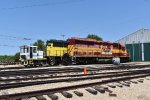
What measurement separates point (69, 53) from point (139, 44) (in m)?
31.5

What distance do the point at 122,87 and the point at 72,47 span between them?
29.7 m

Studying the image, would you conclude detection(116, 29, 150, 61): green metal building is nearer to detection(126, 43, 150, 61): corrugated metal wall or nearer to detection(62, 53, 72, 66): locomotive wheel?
detection(126, 43, 150, 61): corrugated metal wall

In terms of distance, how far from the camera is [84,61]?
4447 centimetres

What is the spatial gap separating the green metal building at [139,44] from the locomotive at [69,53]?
2173 centimetres

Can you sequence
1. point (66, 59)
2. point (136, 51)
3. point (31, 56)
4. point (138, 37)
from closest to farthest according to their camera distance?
point (31, 56) → point (66, 59) → point (136, 51) → point (138, 37)

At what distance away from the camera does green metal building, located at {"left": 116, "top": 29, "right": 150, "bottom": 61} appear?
6988 centimetres

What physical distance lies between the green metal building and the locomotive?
71.3 ft

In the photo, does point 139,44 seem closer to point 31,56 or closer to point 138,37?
point 138,37

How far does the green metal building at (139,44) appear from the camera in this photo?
6988cm

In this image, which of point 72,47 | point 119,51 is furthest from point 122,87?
point 119,51

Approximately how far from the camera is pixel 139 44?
71.0 metres

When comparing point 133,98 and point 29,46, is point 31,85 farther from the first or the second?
point 29,46

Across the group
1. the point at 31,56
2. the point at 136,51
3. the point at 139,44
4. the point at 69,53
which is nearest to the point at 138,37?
the point at 139,44

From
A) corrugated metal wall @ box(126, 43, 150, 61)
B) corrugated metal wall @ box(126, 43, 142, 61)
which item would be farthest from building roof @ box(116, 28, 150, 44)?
corrugated metal wall @ box(126, 43, 142, 61)
